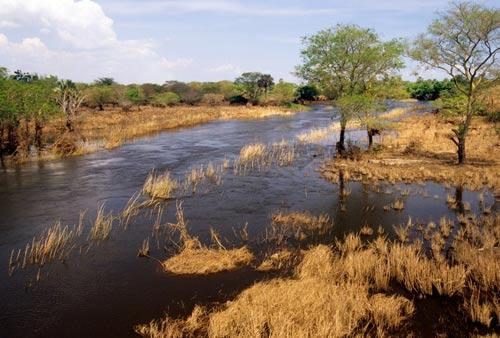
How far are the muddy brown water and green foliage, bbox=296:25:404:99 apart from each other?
6396 mm

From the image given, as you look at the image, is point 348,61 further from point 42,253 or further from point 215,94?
point 215,94

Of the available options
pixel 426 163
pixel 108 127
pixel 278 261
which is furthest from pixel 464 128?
pixel 108 127

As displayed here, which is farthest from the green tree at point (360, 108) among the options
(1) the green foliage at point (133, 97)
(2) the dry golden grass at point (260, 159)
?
(1) the green foliage at point (133, 97)

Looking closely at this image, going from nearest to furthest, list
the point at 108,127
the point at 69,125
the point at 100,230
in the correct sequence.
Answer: the point at 100,230
the point at 69,125
the point at 108,127

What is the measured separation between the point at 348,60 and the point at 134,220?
865 inches

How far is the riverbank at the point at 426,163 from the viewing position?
24.1 m

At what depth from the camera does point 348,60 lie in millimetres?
31703

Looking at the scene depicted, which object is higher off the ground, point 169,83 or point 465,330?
point 169,83

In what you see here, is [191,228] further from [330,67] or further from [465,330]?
[330,67]

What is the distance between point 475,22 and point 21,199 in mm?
28789

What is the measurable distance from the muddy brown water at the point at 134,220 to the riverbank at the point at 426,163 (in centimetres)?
149

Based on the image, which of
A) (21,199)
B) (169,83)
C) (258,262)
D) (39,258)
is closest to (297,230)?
(258,262)

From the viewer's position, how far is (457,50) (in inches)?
1001

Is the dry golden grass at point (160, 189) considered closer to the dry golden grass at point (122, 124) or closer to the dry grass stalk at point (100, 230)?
the dry grass stalk at point (100, 230)
